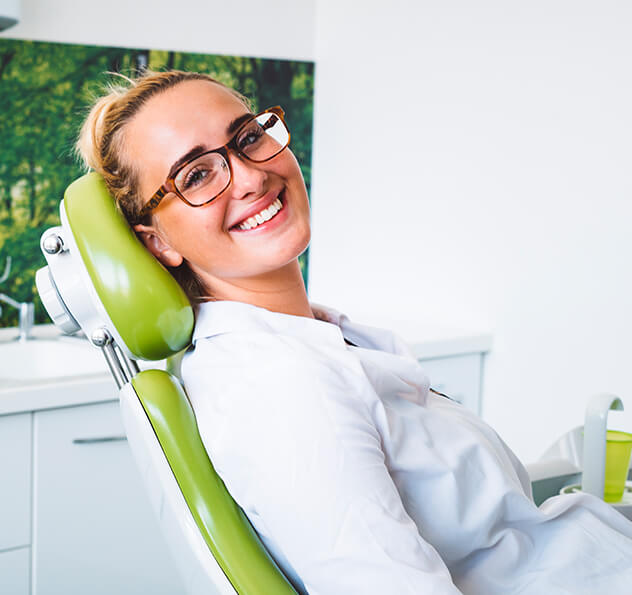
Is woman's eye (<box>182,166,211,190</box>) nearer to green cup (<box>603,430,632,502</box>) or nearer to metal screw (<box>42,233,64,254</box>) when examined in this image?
metal screw (<box>42,233,64,254</box>)

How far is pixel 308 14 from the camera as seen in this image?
9.27ft

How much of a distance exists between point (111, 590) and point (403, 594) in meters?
1.22

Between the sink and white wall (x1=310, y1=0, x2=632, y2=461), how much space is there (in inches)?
37.1

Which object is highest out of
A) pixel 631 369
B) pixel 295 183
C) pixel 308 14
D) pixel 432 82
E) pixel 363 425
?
pixel 308 14

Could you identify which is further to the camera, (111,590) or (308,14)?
(308,14)

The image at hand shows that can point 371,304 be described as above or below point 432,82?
below

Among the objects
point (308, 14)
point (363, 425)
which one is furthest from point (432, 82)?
point (363, 425)

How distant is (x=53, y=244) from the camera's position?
3.29 ft

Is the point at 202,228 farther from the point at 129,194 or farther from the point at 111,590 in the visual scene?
the point at 111,590

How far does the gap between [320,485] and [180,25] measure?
2121 mm

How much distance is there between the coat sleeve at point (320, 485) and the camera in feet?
2.59

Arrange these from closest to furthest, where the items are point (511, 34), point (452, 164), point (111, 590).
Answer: point (111, 590) < point (511, 34) < point (452, 164)

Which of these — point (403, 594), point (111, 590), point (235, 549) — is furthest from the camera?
point (111, 590)

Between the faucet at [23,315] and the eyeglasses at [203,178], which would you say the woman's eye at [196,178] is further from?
the faucet at [23,315]
